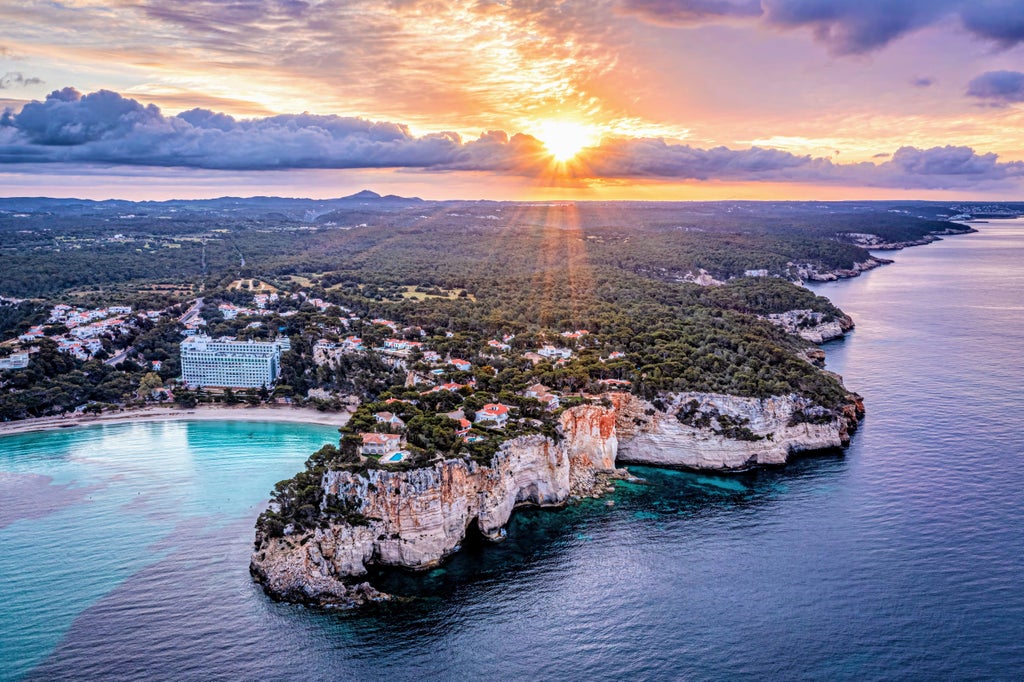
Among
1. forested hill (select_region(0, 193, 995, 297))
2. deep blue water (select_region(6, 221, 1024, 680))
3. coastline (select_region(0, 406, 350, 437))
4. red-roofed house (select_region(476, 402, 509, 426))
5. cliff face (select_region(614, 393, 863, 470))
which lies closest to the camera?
deep blue water (select_region(6, 221, 1024, 680))

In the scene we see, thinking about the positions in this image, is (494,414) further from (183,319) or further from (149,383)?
(183,319)

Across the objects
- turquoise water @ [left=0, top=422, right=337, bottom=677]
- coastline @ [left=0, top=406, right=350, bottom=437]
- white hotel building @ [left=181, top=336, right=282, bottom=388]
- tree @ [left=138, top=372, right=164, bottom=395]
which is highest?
white hotel building @ [left=181, top=336, right=282, bottom=388]

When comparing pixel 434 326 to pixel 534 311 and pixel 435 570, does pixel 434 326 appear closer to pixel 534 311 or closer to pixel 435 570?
pixel 534 311

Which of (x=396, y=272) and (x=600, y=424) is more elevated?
(x=396, y=272)

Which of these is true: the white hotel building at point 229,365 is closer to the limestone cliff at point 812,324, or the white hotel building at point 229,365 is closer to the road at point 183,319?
the road at point 183,319

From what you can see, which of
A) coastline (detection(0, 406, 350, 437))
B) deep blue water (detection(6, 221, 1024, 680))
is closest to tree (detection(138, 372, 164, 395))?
coastline (detection(0, 406, 350, 437))

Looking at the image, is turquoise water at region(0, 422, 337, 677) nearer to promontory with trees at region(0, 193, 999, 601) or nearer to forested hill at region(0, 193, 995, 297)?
promontory with trees at region(0, 193, 999, 601)

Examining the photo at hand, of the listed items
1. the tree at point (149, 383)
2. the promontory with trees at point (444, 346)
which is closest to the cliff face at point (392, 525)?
the promontory with trees at point (444, 346)

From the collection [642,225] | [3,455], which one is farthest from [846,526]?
[642,225]
